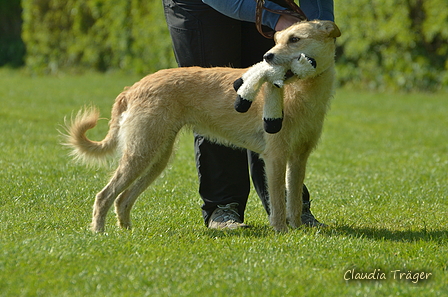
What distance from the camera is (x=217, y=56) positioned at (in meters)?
4.62

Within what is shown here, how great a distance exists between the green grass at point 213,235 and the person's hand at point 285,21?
1.38m

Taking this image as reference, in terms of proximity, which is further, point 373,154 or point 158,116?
point 373,154

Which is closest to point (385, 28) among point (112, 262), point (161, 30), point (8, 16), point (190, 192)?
point (161, 30)

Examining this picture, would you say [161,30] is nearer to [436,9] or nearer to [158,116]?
[436,9]

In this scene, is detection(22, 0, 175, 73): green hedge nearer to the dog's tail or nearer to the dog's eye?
the dog's tail

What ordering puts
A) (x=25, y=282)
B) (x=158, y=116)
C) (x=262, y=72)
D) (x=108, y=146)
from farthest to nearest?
(x=108, y=146) → (x=158, y=116) → (x=262, y=72) → (x=25, y=282)

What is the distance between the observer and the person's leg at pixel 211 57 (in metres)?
4.50

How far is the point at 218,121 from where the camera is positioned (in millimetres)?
4383

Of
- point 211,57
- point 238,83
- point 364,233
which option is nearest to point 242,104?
point 238,83

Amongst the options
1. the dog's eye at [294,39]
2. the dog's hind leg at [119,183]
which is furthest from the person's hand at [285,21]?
the dog's hind leg at [119,183]

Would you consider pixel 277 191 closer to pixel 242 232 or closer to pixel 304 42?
pixel 242 232

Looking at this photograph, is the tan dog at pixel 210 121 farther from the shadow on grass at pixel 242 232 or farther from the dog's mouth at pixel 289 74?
the dog's mouth at pixel 289 74

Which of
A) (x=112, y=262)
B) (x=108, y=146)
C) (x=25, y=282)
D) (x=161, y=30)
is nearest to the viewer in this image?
(x=25, y=282)

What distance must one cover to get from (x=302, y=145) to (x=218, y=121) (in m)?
0.62
